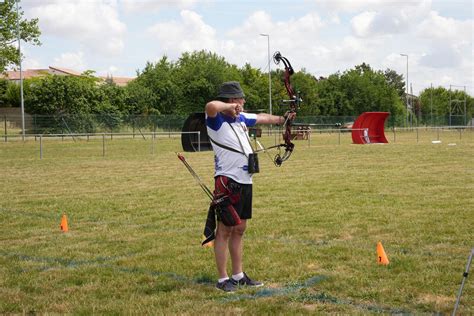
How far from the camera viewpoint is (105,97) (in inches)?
2756

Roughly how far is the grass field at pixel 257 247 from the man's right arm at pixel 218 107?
5.88ft

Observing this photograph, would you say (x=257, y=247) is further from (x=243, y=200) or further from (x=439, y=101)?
(x=439, y=101)

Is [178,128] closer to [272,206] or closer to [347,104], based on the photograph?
[347,104]

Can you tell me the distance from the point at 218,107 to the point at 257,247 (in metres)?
2.87

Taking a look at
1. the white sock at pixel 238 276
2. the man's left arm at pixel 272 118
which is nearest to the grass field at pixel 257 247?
the white sock at pixel 238 276

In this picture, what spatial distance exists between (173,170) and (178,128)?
138ft

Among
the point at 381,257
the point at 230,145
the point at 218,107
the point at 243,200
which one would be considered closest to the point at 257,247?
the point at 381,257

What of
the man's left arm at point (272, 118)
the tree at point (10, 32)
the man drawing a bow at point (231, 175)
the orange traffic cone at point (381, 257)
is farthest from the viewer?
the tree at point (10, 32)

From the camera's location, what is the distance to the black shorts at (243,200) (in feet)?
20.9

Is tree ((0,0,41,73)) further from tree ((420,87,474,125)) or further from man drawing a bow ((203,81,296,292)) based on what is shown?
tree ((420,87,474,125))

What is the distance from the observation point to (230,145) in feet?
20.9

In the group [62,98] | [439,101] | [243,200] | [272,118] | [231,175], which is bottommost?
[243,200]

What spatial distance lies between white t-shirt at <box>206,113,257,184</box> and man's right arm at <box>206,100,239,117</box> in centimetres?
18

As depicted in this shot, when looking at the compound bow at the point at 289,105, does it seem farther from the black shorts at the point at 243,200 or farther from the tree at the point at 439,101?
the tree at the point at 439,101
